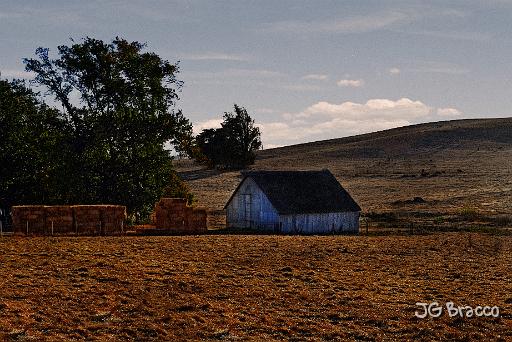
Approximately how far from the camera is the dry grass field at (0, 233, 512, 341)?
14.1 metres

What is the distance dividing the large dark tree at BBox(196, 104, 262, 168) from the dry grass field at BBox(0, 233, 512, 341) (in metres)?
72.1

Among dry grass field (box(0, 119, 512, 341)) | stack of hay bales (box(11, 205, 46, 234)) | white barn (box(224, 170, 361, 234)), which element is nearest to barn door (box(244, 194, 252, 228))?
white barn (box(224, 170, 361, 234))

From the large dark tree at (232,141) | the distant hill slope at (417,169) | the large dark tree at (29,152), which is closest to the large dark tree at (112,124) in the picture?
the large dark tree at (29,152)

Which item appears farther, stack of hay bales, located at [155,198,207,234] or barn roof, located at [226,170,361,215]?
barn roof, located at [226,170,361,215]

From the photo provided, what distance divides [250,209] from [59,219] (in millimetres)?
15706

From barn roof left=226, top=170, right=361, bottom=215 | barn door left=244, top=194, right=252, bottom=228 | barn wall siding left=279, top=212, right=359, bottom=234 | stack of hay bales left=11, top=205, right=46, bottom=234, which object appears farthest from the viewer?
barn door left=244, top=194, right=252, bottom=228

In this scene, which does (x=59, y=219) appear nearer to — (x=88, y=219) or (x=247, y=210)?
(x=88, y=219)

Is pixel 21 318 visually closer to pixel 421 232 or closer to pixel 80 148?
pixel 80 148

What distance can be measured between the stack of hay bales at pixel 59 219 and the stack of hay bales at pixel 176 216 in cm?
688

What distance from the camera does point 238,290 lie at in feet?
60.2

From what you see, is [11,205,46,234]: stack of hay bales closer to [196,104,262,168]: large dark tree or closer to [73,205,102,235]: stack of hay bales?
[73,205,102,235]: stack of hay bales

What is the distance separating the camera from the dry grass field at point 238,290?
46.4ft

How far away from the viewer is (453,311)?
53.5 feet

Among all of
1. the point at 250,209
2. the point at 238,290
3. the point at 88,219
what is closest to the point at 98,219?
the point at 88,219
